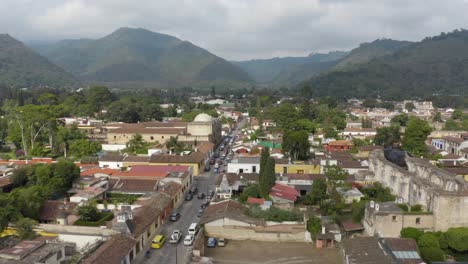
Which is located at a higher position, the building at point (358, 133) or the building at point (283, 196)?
the building at point (358, 133)

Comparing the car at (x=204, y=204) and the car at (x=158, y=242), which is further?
the car at (x=204, y=204)

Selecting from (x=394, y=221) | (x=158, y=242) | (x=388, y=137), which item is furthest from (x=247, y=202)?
(x=388, y=137)

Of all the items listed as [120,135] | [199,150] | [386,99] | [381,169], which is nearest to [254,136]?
[199,150]

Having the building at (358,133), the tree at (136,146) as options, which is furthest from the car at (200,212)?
the building at (358,133)

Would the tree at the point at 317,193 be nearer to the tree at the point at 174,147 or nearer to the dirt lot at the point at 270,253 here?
the dirt lot at the point at 270,253

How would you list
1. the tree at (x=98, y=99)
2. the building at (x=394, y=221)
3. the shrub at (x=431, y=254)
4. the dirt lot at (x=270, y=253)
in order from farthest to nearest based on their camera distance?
the tree at (x=98, y=99) → the building at (x=394, y=221) → the dirt lot at (x=270, y=253) → the shrub at (x=431, y=254)

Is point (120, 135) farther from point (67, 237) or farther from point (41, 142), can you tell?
point (67, 237)
